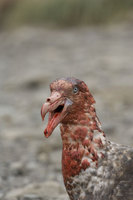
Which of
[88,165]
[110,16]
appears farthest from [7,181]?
[110,16]

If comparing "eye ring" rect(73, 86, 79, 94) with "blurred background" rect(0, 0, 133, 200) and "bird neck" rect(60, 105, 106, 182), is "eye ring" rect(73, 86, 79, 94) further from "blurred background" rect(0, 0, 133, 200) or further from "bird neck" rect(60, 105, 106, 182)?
"blurred background" rect(0, 0, 133, 200)

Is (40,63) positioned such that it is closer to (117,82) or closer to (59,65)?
(59,65)

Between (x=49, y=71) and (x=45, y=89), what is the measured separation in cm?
126

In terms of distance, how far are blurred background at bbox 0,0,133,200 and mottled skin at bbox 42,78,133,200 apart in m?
1.10

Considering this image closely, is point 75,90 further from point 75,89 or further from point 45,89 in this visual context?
point 45,89

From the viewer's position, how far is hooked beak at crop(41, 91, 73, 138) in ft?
8.82

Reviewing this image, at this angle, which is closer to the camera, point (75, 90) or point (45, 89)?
point (75, 90)

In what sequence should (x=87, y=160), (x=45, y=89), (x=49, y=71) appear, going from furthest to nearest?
(x=49, y=71)
(x=45, y=89)
(x=87, y=160)

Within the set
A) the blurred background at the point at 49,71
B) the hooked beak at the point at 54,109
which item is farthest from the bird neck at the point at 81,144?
the blurred background at the point at 49,71

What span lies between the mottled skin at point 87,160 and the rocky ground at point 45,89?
1133 mm

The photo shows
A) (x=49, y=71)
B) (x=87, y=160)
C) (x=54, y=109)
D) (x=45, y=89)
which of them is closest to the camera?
(x=54, y=109)

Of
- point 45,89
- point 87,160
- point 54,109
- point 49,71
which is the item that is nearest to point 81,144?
point 87,160

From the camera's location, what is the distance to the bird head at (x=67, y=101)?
276cm

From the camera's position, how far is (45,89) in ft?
25.8
